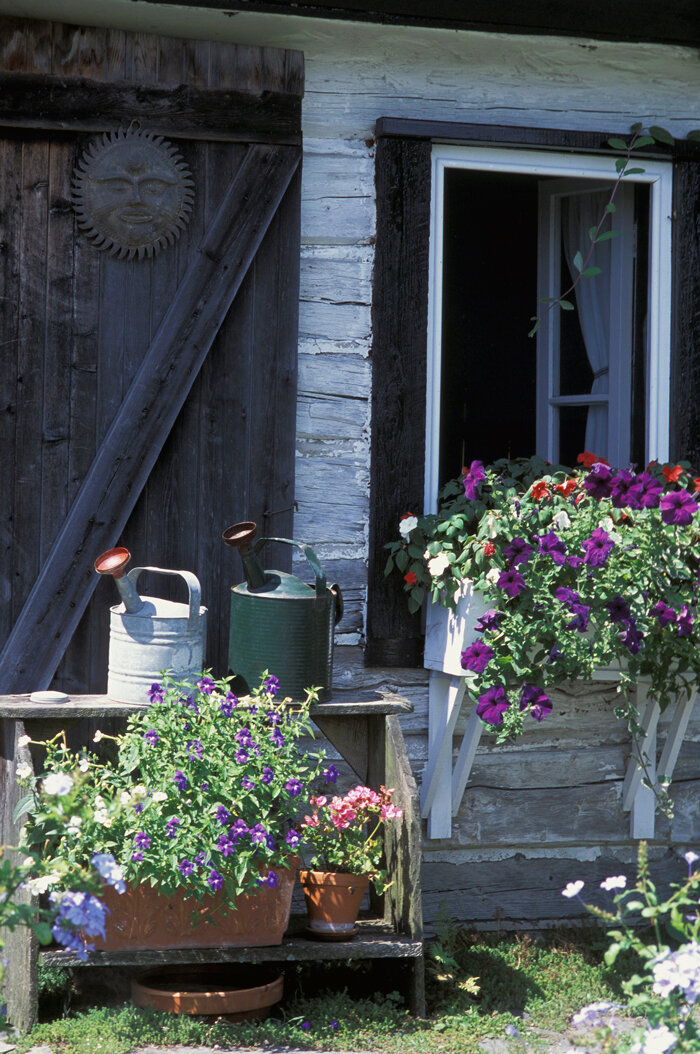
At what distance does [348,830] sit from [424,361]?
1.60m

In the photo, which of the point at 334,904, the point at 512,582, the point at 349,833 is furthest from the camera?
the point at 512,582

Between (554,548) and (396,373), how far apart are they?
0.89 meters

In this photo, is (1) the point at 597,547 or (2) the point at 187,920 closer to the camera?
(2) the point at 187,920

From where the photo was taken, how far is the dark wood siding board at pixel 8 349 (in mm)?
3580

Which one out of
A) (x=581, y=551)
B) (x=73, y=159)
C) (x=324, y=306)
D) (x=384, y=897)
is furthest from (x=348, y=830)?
(x=73, y=159)

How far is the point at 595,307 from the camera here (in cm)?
442

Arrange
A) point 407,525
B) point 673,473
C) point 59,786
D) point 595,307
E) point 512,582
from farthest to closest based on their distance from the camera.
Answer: point 595,307, point 407,525, point 673,473, point 512,582, point 59,786

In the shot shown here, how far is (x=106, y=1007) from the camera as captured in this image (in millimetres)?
3125

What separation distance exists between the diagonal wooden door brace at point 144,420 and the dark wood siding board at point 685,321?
4.65 ft

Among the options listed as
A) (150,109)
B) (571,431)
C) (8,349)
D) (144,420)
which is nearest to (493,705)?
(144,420)

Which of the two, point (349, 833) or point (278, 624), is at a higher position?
point (278, 624)

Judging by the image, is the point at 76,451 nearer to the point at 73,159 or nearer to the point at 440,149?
the point at 73,159

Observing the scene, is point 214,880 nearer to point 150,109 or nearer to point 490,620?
point 490,620

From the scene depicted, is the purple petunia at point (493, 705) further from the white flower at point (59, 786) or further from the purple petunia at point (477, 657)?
the white flower at point (59, 786)
